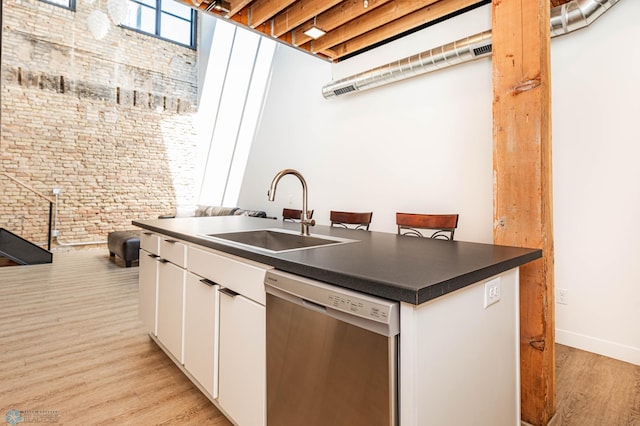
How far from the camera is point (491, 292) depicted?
121 centimetres

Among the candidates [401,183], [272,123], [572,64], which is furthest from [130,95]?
[572,64]

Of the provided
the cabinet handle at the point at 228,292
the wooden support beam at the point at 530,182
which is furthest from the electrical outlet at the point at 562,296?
the cabinet handle at the point at 228,292

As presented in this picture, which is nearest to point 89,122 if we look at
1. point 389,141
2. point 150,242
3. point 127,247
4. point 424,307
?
point 127,247

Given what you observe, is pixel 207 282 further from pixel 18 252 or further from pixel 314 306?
pixel 18 252

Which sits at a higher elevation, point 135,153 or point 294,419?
point 135,153

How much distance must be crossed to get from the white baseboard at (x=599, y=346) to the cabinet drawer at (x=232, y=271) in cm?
263

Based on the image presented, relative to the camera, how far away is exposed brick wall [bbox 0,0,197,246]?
614 centimetres

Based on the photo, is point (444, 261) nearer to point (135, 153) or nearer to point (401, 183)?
point (401, 183)

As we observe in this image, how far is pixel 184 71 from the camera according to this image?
810 centimetres

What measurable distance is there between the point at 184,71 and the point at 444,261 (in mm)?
8610

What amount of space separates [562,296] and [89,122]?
Answer: 8160 millimetres

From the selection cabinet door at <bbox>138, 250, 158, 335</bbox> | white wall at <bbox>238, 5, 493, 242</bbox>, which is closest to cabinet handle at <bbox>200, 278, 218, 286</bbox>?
cabinet door at <bbox>138, 250, 158, 335</bbox>

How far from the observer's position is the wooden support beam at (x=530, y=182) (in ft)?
5.46

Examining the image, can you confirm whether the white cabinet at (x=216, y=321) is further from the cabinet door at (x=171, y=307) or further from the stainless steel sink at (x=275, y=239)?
the stainless steel sink at (x=275, y=239)
